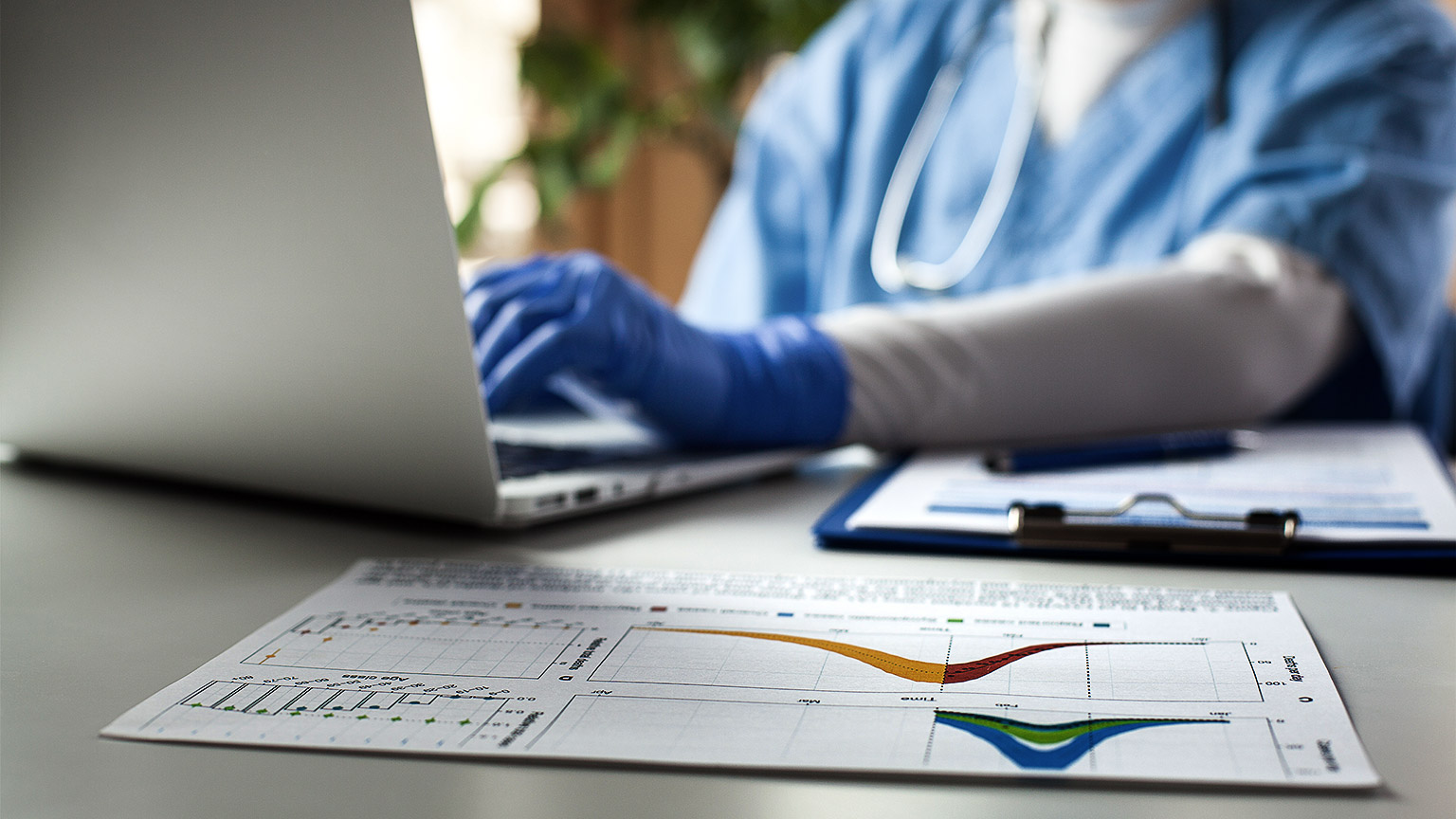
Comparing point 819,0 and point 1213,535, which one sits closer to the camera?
point 1213,535

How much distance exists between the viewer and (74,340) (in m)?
0.49

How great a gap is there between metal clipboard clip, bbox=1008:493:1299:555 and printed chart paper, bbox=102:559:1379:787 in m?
0.05

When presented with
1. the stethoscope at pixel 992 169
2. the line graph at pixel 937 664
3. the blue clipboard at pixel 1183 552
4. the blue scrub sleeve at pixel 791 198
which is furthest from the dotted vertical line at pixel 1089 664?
the blue scrub sleeve at pixel 791 198

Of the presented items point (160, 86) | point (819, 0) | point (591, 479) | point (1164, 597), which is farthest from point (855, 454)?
point (819, 0)

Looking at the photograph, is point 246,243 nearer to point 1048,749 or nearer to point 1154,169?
point 1048,749

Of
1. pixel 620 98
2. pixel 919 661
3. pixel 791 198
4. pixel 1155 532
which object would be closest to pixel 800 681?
pixel 919 661

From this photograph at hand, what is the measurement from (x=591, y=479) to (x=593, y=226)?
338cm

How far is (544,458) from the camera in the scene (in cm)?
55

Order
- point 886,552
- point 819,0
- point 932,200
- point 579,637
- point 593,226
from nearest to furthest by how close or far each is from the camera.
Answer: point 579,637, point 886,552, point 932,200, point 819,0, point 593,226

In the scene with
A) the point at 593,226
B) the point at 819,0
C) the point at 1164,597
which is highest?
the point at 593,226

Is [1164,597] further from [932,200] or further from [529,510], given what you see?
[932,200]

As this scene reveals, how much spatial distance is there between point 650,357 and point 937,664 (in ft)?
1.02

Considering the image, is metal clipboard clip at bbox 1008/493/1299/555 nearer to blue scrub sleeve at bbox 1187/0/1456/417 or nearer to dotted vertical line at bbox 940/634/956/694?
dotted vertical line at bbox 940/634/956/694

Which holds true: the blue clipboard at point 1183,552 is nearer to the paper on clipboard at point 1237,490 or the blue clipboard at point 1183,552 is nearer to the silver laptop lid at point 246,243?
the paper on clipboard at point 1237,490
